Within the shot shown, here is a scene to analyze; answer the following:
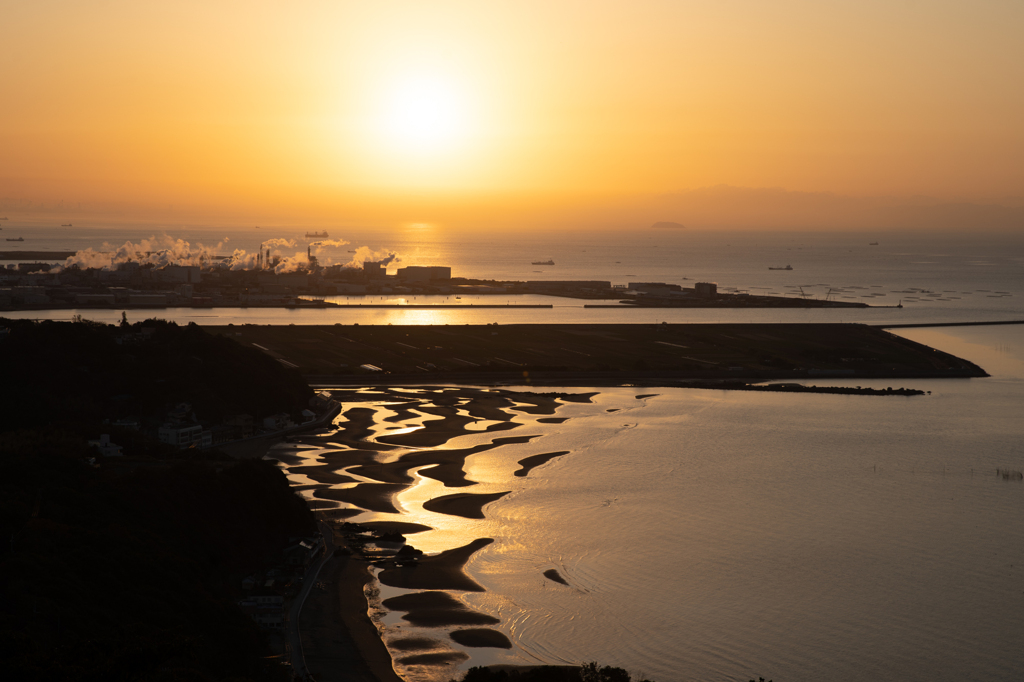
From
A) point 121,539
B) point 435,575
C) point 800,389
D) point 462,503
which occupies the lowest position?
point 435,575

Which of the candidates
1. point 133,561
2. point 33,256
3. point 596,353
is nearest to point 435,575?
point 133,561

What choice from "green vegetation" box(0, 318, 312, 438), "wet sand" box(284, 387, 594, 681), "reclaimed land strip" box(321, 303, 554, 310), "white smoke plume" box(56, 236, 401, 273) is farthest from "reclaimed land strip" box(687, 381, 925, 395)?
"white smoke plume" box(56, 236, 401, 273)

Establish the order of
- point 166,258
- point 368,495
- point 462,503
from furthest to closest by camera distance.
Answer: point 166,258
point 368,495
point 462,503

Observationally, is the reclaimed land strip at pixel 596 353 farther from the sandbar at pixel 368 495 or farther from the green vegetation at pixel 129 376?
the sandbar at pixel 368 495

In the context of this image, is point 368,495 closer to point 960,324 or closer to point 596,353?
point 596,353

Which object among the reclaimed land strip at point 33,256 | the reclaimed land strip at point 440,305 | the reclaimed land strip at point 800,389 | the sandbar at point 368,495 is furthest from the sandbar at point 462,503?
the reclaimed land strip at point 33,256

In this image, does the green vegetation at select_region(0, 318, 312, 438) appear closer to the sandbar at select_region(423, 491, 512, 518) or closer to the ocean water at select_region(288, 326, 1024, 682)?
the ocean water at select_region(288, 326, 1024, 682)
